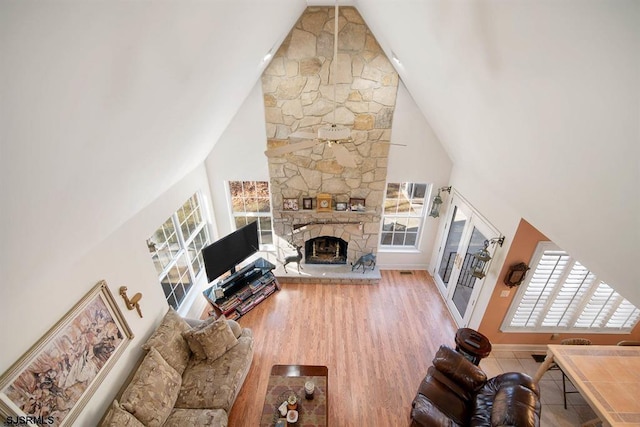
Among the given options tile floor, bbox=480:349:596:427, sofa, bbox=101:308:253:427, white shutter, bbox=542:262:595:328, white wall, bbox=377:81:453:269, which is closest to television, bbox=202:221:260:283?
sofa, bbox=101:308:253:427

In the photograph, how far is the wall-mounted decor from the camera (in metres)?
5.22

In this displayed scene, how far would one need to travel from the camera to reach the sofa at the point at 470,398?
2.54m

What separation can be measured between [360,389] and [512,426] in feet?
5.92

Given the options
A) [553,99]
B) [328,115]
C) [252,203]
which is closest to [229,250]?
[252,203]

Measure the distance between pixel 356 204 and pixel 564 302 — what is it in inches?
133

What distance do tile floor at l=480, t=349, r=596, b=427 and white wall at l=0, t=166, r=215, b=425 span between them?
182 inches

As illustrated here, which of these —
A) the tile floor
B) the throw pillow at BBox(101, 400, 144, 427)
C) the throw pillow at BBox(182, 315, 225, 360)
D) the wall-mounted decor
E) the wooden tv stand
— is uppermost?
the wall-mounted decor

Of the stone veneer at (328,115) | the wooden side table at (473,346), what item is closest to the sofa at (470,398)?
the wooden side table at (473,346)

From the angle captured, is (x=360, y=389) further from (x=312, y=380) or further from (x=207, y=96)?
(x=207, y=96)

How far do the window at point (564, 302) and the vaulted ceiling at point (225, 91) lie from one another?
3.56 feet

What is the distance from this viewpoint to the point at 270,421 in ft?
9.50

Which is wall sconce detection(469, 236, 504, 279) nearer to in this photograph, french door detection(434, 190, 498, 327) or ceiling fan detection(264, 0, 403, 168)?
french door detection(434, 190, 498, 327)

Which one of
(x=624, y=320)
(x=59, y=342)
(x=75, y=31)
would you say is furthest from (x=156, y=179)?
(x=624, y=320)

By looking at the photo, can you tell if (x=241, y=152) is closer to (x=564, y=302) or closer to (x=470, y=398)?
(x=470, y=398)
